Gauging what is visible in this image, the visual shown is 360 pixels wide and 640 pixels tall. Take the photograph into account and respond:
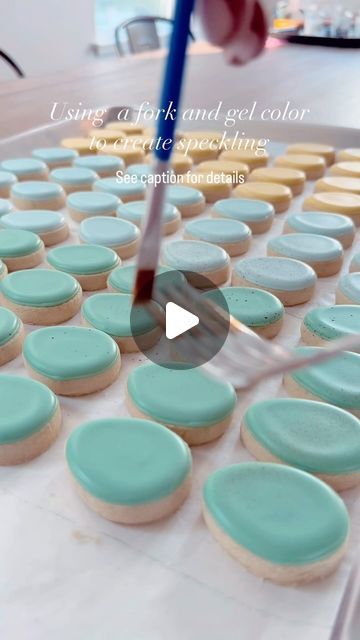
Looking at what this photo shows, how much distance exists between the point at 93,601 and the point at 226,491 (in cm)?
12

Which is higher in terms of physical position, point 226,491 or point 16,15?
point 16,15

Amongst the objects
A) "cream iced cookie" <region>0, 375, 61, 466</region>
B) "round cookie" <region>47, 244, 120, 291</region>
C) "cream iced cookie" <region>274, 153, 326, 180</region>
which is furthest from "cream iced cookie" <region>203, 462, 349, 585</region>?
"cream iced cookie" <region>274, 153, 326, 180</region>

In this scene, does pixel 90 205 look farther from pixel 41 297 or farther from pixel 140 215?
pixel 41 297

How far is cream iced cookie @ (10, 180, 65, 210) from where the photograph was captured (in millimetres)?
→ 1085

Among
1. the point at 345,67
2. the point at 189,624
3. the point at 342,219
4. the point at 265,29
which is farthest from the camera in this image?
the point at 345,67

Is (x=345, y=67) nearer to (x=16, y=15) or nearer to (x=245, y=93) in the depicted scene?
(x=245, y=93)

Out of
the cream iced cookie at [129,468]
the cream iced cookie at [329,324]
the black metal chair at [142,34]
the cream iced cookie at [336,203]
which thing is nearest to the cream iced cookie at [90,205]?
the cream iced cookie at [336,203]

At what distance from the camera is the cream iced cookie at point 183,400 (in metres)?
0.57

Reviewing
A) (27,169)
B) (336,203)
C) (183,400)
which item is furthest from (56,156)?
(183,400)

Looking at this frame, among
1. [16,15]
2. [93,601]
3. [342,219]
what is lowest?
[93,601]

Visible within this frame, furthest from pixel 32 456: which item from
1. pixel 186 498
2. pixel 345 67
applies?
pixel 345 67

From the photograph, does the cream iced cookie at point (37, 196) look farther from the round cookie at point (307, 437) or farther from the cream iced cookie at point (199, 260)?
the round cookie at point (307, 437)

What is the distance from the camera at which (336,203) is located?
1.10 metres

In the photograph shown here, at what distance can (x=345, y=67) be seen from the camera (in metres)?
2.28
